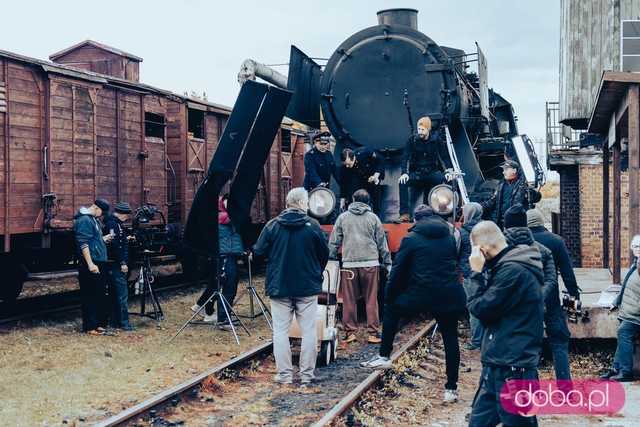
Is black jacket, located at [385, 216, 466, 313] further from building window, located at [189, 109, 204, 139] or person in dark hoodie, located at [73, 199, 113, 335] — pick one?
building window, located at [189, 109, 204, 139]

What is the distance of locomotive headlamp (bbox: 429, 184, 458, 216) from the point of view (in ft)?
32.4

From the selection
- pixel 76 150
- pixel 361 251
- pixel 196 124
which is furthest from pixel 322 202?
pixel 196 124

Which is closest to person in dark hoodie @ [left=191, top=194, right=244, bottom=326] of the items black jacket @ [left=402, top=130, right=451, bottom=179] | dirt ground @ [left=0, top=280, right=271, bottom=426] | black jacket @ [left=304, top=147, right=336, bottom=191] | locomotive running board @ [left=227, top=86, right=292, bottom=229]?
dirt ground @ [left=0, top=280, right=271, bottom=426]

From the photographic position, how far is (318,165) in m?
10.6

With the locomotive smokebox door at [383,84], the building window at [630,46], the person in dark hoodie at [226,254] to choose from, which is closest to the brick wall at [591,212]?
the building window at [630,46]

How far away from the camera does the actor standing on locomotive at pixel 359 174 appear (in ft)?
35.0

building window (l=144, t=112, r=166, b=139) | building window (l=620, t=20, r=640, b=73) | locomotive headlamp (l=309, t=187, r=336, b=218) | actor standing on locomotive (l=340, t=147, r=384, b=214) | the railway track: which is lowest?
the railway track

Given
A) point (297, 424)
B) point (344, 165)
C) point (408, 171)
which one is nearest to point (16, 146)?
point (344, 165)

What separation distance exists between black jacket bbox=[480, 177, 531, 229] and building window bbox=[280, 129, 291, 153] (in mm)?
9258

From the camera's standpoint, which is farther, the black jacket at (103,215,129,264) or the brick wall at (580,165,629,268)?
the brick wall at (580,165,629,268)

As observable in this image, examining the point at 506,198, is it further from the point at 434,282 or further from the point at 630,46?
the point at 630,46

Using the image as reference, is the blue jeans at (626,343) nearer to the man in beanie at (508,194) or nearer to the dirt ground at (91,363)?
the man in beanie at (508,194)

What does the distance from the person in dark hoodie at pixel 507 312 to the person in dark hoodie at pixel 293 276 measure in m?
2.67

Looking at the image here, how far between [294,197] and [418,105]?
175 inches
